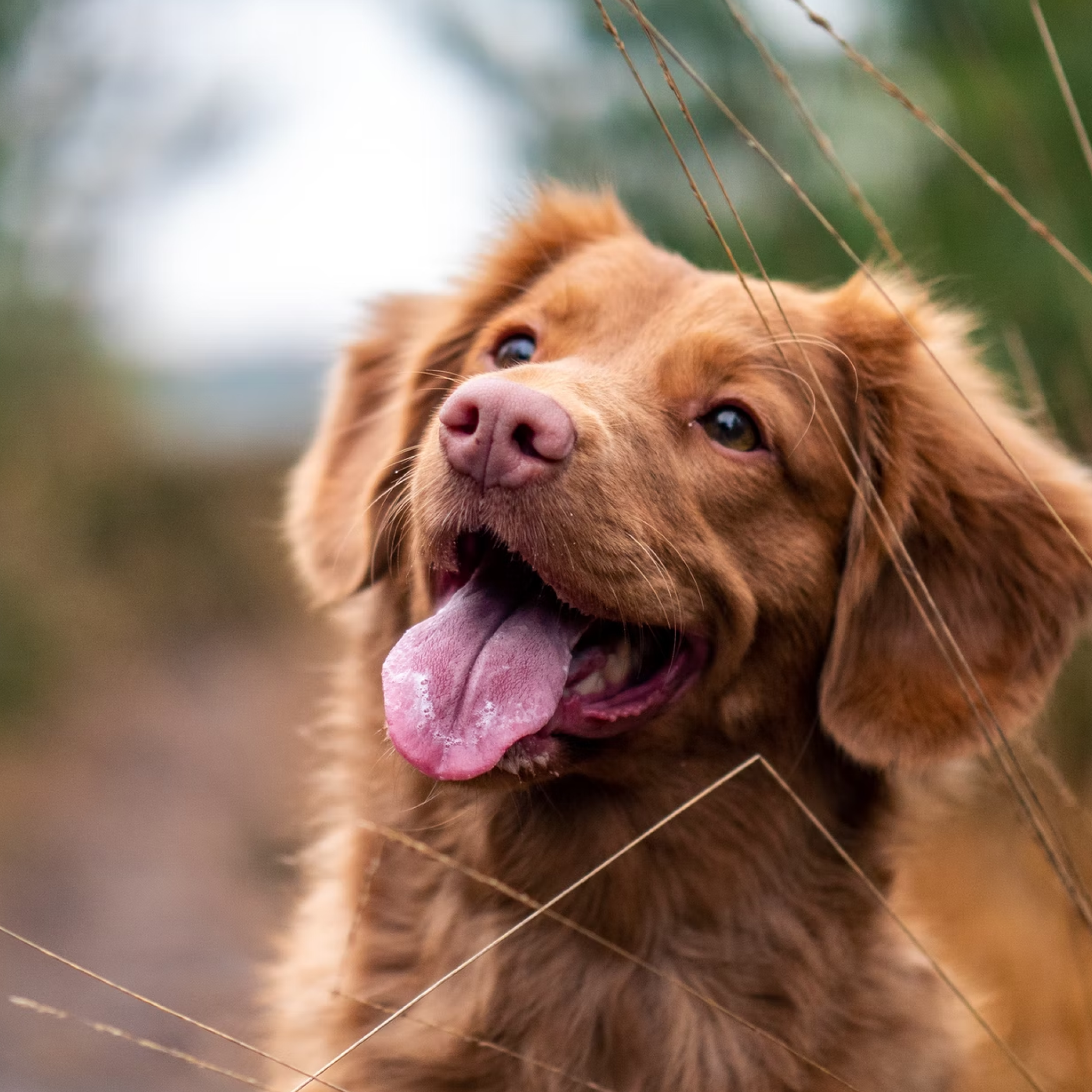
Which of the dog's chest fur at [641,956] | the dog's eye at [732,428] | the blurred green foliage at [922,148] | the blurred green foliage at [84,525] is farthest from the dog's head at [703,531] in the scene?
the blurred green foliage at [84,525]

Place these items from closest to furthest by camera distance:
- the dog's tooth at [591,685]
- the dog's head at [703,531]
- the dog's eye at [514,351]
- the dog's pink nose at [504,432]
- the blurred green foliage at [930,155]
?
the dog's pink nose at [504,432] < the dog's head at [703,531] < the dog's tooth at [591,685] < the dog's eye at [514,351] < the blurred green foliage at [930,155]

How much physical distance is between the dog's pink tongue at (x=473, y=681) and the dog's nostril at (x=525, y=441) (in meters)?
0.36

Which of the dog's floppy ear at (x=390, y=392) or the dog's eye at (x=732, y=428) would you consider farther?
the dog's floppy ear at (x=390, y=392)

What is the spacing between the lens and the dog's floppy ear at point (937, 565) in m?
2.52

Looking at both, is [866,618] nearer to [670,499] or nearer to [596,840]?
[670,499]

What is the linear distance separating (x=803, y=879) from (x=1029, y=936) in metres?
1.90

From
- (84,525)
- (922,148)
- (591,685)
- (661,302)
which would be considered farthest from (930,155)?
(84,525)

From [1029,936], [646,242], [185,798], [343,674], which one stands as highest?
[646,242]

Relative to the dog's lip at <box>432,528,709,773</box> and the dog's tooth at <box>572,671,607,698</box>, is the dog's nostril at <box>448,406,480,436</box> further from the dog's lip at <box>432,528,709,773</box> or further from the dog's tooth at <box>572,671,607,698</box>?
the dog's tooth at <box>572,671,607,698</box>

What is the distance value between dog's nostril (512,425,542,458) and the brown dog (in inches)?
7.4

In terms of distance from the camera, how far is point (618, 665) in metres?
2.44

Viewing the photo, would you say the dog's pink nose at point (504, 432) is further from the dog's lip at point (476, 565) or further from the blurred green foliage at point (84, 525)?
the blurred green foliage at point (84, 525)

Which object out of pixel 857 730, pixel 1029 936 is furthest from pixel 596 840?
pixel 1029 936

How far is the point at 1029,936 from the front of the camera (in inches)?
161
